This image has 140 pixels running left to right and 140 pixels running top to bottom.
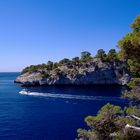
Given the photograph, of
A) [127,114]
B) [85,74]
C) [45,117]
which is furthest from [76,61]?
[127,114]

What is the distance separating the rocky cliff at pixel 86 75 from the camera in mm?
145875

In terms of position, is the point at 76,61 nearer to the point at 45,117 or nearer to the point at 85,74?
the point at 85,74

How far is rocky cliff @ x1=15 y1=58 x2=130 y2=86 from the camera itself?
479ft

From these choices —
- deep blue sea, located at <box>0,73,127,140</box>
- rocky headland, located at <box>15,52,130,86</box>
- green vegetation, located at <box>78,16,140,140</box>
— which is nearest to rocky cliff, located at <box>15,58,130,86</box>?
A: rocky headland, located at <box>15,52,130,86</box>

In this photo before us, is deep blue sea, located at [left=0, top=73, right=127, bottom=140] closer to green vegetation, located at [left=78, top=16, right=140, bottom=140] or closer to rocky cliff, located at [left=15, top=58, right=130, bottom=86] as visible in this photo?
green vegetation, located at [left=78, top=16, right=140, bottom=140]

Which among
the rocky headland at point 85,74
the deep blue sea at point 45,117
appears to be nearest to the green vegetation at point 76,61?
the rocky headland at point 85,74

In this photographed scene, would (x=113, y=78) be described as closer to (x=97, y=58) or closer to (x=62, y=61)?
(x=97, y=58)

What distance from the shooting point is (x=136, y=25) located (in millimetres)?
17578

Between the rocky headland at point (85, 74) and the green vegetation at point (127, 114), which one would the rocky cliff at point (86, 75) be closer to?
the rocky headland at point (85, 74)

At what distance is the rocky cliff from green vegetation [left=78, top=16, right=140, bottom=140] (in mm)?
121873

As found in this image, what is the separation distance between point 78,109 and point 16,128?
23.6 m

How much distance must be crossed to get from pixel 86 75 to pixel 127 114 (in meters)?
129

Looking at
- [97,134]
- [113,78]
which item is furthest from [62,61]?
[97,134]

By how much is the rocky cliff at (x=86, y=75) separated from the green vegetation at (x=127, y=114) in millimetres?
121873
